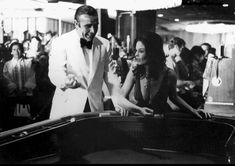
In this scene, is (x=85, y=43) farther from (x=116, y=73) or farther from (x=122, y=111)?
(x=122, y=111)

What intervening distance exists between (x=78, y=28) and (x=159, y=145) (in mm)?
1788

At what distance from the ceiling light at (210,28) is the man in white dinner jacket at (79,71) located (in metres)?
1.07

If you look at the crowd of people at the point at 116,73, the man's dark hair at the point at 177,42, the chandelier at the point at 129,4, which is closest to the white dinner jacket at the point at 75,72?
the crowd of people at the point at 116,73

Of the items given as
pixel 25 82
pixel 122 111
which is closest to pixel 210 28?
pixel 122 111

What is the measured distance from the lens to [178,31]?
4.31 meters

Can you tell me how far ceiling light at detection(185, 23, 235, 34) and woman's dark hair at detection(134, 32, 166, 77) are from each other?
40cm

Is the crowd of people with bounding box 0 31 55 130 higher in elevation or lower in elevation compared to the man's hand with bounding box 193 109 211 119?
higher

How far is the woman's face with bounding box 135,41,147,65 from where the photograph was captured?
4344 mm

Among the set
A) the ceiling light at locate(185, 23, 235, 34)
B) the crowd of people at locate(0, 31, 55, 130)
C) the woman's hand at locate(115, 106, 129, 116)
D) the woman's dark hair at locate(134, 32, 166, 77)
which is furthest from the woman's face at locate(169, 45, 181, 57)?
the crowd of people at locate(0, 31, 55, 130)

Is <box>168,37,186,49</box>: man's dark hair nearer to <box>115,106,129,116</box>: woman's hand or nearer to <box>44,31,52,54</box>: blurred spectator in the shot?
<box>115,106,129,116</box>: woman's hand

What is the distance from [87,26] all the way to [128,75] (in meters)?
0.80

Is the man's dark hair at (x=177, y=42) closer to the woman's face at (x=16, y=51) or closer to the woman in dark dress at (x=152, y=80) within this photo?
the woman in dark dress at (x=152, y=80)

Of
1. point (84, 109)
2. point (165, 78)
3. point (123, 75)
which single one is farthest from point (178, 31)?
point (84, 109)

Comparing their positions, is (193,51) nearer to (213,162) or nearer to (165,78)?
(165,78)
